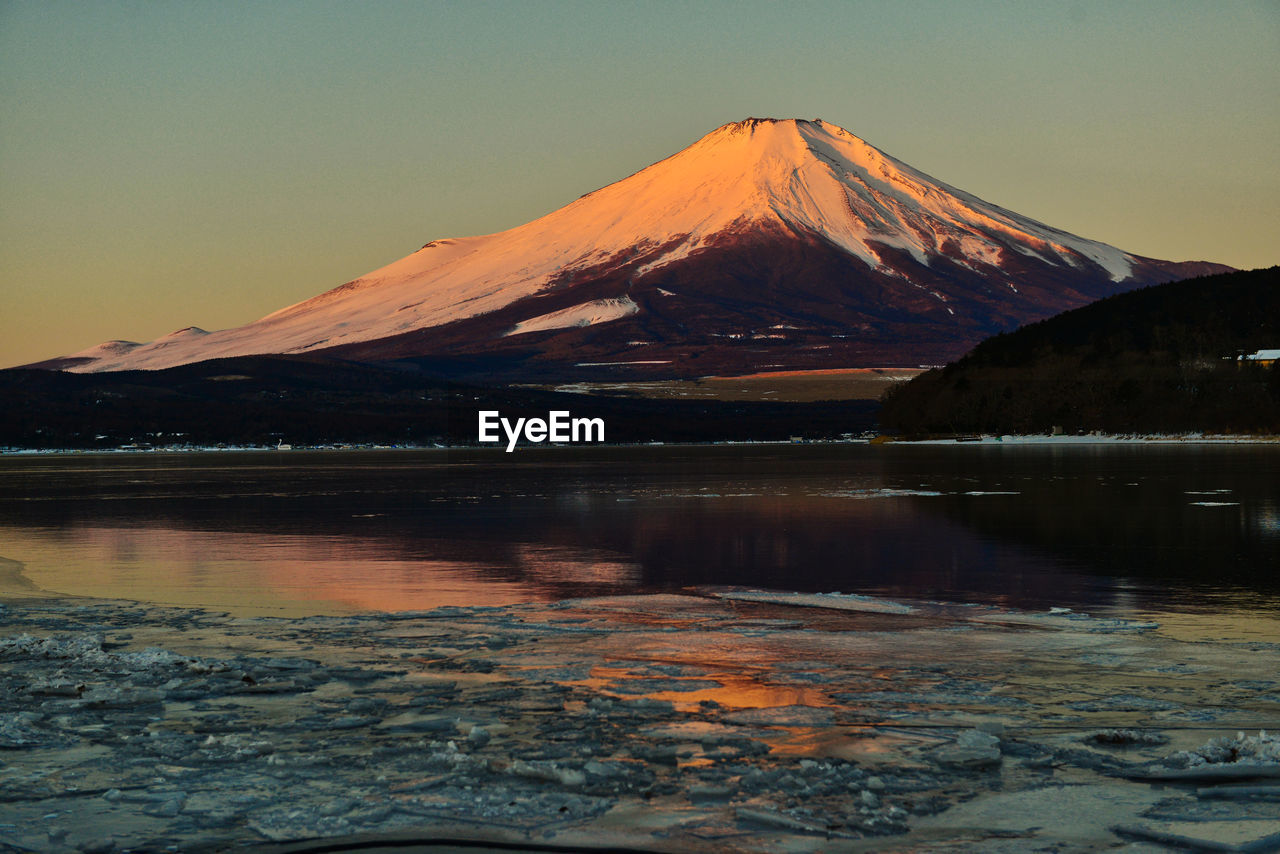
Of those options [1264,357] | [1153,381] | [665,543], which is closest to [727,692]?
[665,543]

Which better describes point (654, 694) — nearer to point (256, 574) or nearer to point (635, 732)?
point (635, 732)

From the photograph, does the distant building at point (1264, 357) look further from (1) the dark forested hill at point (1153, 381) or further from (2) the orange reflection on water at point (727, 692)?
(2) the orange reflection on water at point (727, 692)

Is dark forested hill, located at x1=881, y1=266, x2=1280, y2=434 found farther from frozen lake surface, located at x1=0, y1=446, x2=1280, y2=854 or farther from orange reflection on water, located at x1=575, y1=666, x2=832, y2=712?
orange reflection on water, located at x1=575, y1=666, x2=832, y2=712

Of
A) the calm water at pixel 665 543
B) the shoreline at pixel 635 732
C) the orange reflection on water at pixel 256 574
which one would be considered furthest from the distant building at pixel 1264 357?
the shoreline at pixel 635 732

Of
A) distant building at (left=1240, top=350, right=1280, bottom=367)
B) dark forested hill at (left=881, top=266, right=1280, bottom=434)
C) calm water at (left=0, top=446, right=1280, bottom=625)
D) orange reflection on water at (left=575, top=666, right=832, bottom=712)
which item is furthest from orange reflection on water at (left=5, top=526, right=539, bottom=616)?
distant building at (left=1240, top=350, right=1280, bottom=367)

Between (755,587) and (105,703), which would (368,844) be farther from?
(755,587)
